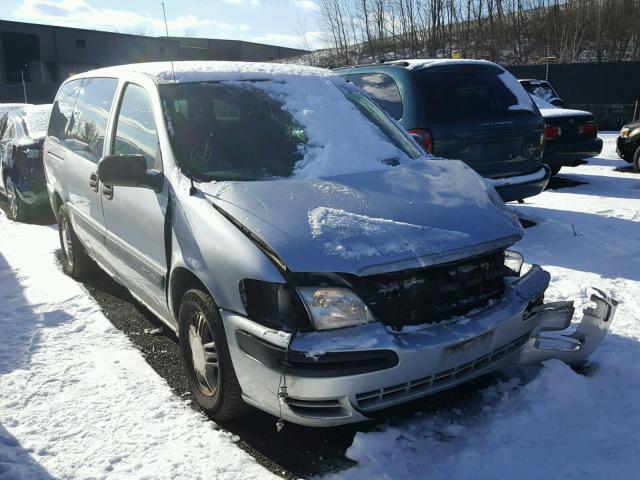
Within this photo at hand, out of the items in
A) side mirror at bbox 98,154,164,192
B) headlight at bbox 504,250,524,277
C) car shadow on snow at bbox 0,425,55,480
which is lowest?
car shadow on snow at bbox 0,425,55,480

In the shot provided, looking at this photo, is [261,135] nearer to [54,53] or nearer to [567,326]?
[567,326]

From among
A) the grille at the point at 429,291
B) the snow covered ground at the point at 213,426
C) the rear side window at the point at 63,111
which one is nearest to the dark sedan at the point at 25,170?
the rear side window at the point at 63,111

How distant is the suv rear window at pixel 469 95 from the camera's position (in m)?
5.80

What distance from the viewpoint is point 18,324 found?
4273 millimetres

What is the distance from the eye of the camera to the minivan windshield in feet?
10.6

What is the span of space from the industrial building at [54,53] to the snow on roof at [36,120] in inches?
1262

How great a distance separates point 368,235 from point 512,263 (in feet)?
3.78

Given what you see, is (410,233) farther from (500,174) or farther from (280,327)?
(500,174)

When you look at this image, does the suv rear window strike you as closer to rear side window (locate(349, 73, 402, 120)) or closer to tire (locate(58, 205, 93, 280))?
rear side window (locate(349, 73, 402, 120))

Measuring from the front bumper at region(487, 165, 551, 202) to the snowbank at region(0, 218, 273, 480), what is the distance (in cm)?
397

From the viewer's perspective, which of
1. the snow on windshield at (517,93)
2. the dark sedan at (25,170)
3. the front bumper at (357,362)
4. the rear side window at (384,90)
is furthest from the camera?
the dark sedan at (25,170)

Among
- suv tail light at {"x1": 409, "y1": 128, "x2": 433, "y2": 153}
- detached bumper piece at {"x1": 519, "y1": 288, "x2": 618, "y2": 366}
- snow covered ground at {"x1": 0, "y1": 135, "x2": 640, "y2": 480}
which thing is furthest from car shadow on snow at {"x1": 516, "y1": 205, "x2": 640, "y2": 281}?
detached bumper piece at {"x1": 519, "y1": 288, "x2": 618, "y2": 366}

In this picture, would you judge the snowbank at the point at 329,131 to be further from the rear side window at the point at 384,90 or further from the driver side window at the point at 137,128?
the rear side window at the point at 384,90

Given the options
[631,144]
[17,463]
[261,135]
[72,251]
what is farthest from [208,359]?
[631,144]
